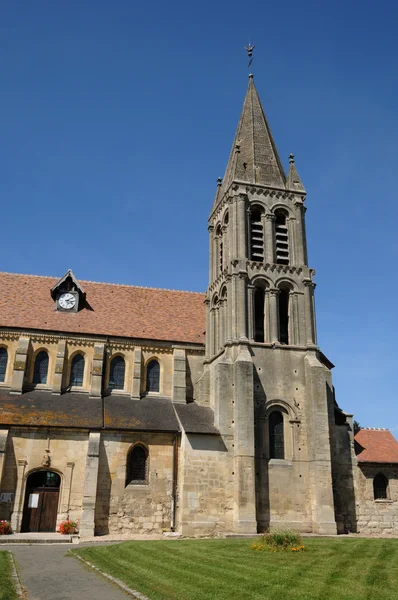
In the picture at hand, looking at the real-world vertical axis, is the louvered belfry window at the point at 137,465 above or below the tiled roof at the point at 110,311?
below

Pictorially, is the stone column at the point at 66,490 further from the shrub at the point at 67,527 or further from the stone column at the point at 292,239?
the stone column at the point at 292,239

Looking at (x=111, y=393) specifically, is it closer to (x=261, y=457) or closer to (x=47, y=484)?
(x=47, y=484)

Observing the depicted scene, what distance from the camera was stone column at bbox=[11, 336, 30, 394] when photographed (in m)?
29.1

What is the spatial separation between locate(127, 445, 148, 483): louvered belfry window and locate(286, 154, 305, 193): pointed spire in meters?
18.1

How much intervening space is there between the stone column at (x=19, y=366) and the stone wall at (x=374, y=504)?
1849cm

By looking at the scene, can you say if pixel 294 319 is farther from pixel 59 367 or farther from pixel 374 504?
pixel 59 367

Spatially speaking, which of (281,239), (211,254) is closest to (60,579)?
(281,239)

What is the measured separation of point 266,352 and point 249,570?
16043 millimetres

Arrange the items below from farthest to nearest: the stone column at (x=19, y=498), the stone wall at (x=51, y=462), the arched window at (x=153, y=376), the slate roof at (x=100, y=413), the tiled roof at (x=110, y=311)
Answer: the tiled roof at (x=110, y=311) → the arched window at (x=153, y=376) → the slate roof at (x=100, y=413) → the stone wall at (x=51, y=462) → the stone column at (x=19, y=498)

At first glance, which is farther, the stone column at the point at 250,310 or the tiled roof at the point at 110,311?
the tiled roof at the point at 110,311

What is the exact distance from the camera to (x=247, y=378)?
2734cm

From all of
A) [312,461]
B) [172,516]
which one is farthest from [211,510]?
[312,461]

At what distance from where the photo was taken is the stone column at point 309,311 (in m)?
30.1

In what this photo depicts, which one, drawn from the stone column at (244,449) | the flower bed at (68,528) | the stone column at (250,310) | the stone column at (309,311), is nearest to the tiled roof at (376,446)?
the stone column at (309,311)
